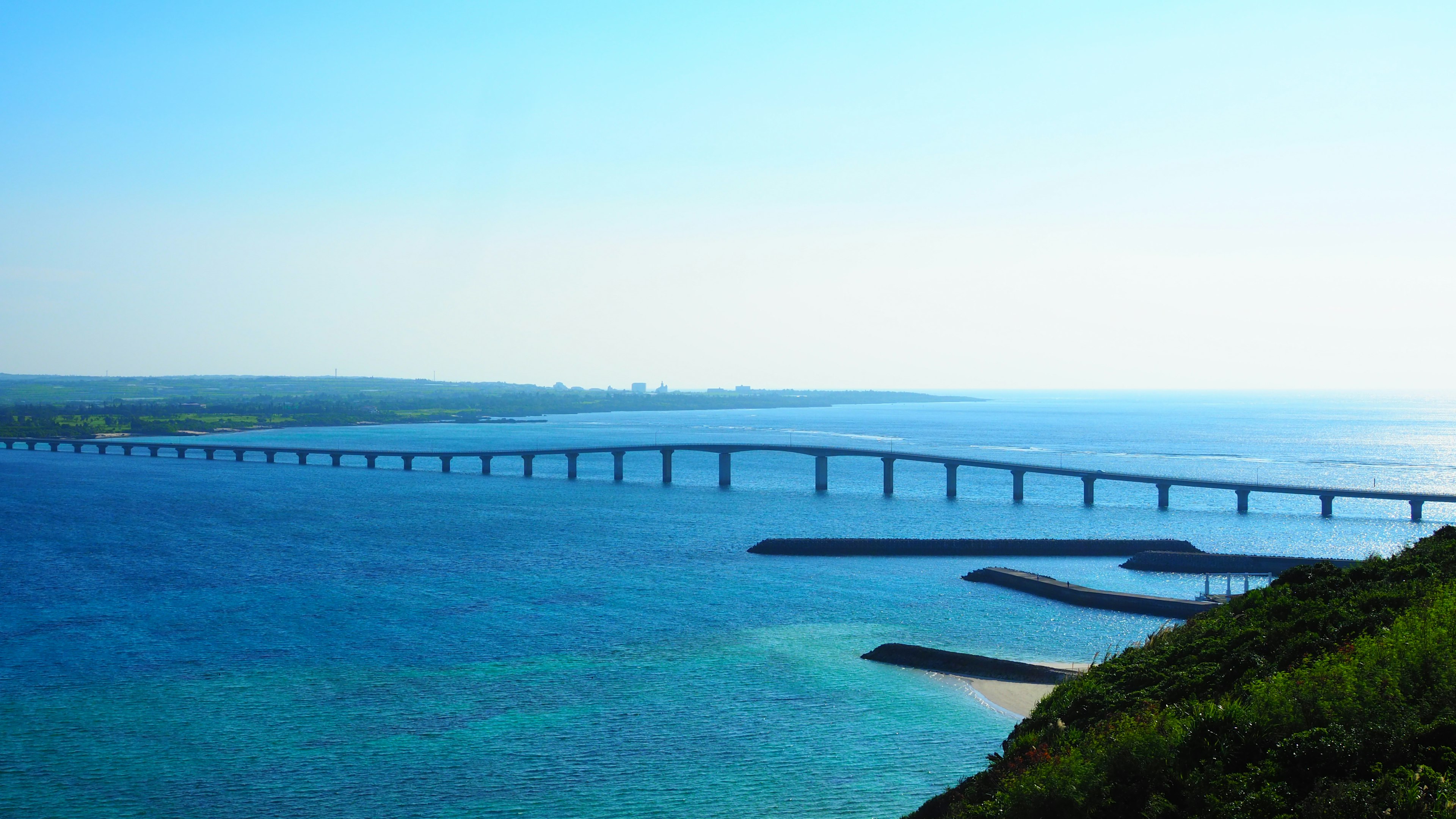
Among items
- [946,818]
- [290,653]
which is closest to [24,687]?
A: [290,653]

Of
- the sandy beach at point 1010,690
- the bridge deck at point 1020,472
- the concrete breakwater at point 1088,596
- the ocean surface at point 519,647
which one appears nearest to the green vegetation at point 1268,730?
the ocean surface at point 519,647

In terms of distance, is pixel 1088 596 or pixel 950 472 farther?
pixel 950 472

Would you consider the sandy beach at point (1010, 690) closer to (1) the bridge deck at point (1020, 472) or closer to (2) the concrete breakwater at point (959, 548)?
(2) the concrete breakwater at point (959, 548)

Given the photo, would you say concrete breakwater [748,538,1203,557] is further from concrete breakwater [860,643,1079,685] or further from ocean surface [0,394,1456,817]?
concrete breakwater [860,643,1079,685]

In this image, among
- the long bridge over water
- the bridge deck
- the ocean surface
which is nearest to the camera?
the ocean surface

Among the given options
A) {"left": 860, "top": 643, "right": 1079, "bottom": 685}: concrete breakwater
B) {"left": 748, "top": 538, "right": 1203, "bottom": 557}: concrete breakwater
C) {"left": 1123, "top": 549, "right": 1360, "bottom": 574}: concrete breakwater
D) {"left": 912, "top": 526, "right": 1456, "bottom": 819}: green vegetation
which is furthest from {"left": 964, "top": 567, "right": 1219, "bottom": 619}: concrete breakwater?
{"left": 912, "top": 526, "right": 1456, "bottom": 819}: green vegetation

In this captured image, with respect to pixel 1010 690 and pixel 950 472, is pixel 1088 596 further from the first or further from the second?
pixel 950 472

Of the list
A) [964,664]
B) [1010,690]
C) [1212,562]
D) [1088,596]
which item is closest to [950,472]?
[1212,562]
